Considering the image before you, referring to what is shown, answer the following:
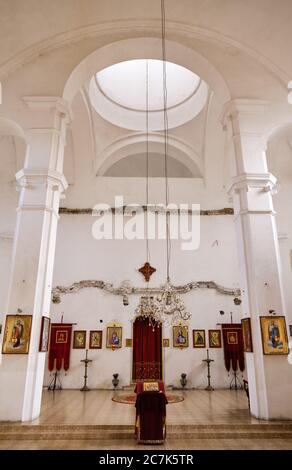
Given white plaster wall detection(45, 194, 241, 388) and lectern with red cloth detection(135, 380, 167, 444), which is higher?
white plaster wall detection(45, 194, 241, 388)

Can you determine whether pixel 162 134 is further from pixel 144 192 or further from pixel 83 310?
pixel 83 310

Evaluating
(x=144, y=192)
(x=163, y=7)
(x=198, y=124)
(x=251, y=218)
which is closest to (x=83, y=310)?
(x=144, y=192)

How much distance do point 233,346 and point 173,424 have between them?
20.7ft

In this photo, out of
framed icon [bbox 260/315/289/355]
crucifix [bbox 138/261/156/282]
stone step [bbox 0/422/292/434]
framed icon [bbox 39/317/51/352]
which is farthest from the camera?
crucifix [bbox 138/261/156/282]

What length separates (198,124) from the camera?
13.0 metres

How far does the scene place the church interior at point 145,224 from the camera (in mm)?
6547

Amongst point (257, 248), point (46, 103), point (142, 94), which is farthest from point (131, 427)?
point (142, 94)

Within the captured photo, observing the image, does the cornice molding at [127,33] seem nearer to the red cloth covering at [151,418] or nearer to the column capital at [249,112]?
the column capital at [249,112]

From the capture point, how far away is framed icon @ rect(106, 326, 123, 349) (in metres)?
12.0

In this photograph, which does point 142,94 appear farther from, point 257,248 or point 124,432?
point 124,432

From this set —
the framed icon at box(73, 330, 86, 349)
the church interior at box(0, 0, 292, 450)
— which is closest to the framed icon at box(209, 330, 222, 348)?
the church interior at box(0, 0, 292, 450)

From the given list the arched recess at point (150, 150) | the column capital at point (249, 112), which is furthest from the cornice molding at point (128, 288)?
the column capital at point (249, 112)

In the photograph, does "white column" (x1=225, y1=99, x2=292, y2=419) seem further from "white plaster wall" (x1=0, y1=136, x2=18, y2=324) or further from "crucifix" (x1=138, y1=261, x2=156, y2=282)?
"white plaster wall" (x1=0, y1=136, x2=18, y2=324)

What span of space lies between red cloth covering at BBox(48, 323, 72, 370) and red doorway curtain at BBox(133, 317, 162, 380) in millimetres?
2373
